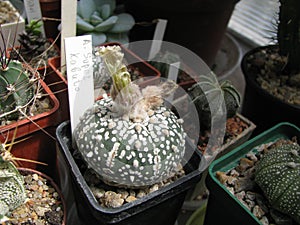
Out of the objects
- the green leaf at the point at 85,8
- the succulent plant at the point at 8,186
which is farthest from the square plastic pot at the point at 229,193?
the green leaf at the point at 85,8

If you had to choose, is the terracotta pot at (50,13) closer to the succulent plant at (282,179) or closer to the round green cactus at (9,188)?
the round green cactus at (9,188)

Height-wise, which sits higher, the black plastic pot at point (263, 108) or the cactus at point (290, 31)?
the cactus at point (290, 31)

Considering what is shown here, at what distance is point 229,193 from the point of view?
2.52 feet

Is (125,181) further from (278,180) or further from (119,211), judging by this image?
(278,180)

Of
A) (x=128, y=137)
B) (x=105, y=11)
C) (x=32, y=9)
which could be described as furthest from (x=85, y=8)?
(x=128, y=137)

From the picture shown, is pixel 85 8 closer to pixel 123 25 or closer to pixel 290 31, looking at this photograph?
pixel 123 25

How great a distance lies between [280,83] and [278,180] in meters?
0.53

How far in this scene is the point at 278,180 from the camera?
77 cm

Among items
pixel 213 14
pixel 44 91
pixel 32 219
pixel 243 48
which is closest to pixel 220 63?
pixel 243 48

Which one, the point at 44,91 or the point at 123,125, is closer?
the point at 123,125

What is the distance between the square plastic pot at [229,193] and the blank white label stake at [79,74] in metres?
0.32

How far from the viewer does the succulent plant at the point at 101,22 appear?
1.14 m

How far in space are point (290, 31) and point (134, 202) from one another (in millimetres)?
774

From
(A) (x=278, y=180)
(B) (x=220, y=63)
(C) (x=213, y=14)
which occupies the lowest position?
(B) (x=220, y=63)
